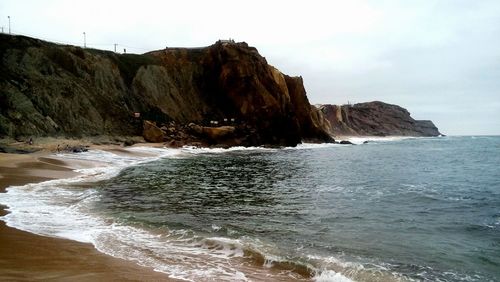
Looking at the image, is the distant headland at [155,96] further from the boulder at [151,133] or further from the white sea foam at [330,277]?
the white sea foam at [330,277]

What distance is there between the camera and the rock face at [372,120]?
147000mm

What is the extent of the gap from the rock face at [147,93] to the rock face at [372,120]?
6677cm

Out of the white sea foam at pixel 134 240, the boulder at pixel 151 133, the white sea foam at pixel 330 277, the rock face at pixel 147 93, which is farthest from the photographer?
the boulder at pixel 151 133

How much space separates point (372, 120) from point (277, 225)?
549 ft

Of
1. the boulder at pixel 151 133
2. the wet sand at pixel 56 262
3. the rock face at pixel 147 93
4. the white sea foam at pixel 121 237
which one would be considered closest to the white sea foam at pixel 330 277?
the white sea foam at pixel 121 237

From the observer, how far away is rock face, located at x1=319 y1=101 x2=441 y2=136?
14700cm

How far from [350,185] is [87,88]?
43.7 m

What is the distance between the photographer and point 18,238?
945cm

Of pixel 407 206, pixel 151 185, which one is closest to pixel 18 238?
pixel 151 185

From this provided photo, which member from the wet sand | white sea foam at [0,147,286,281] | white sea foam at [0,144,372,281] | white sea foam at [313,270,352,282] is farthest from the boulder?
white sea foam at [313,270,352,282]

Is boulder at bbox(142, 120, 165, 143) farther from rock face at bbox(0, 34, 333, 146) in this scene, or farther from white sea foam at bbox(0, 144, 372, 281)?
white sea foam at bbox(0, 144, 372, 281)

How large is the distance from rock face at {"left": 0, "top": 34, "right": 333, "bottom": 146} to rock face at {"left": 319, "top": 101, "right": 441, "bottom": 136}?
6677 cm

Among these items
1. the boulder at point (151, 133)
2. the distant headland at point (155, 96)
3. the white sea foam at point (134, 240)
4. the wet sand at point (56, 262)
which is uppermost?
the distant headland at point (155, 96)

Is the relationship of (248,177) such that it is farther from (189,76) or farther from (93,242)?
(189,76)
